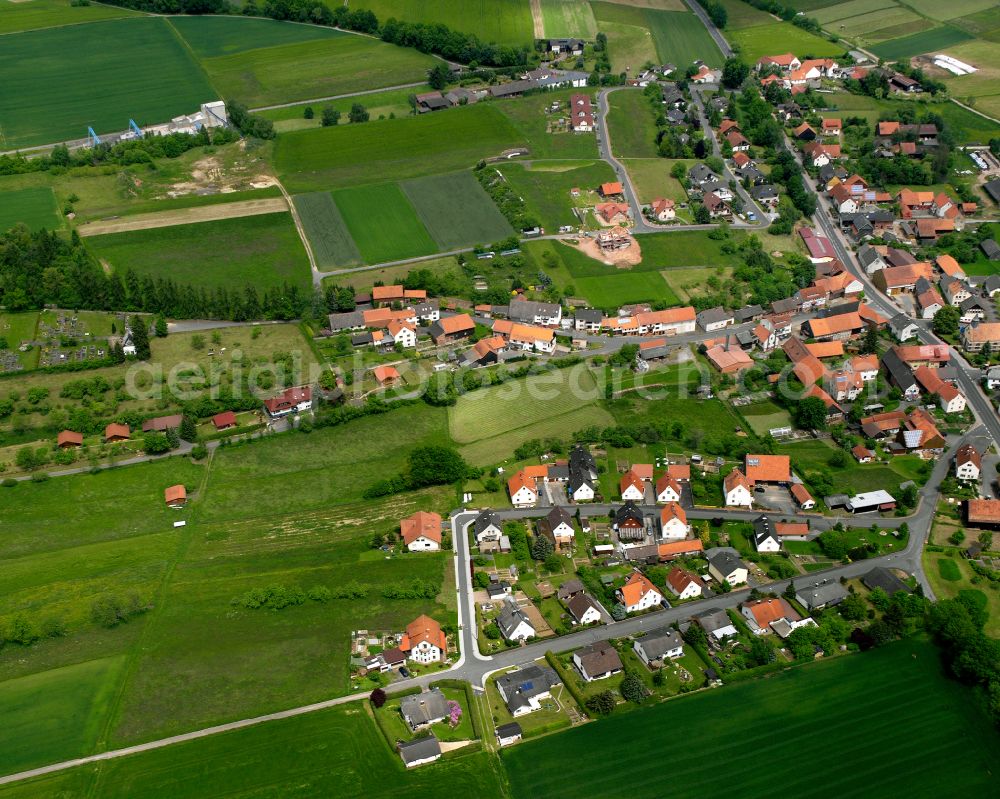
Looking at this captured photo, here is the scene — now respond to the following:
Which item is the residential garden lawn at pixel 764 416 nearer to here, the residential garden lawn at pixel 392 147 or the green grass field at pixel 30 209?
the residential garden lawn at pixel 392 147

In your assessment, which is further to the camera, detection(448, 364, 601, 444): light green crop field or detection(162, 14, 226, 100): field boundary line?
detection(162, 14, 226, 100): field boundary line

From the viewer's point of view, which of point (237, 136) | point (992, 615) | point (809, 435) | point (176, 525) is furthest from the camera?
point (237, 136)

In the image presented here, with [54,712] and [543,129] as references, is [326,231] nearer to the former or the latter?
[543,129]

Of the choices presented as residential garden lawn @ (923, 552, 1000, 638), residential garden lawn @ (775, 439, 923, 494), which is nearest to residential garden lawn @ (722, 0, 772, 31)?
residential garden lawn @ (775, 439, 923, 494)

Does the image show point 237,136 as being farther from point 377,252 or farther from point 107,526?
point 107,526

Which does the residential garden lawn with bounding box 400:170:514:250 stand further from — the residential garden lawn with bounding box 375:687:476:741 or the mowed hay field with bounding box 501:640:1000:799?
the mowed hay field with bounding box 501:640:1000:799

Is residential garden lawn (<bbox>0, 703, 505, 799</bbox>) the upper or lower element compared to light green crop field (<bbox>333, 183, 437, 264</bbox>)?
lower

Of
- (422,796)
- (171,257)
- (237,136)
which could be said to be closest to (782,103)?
(237,136)
